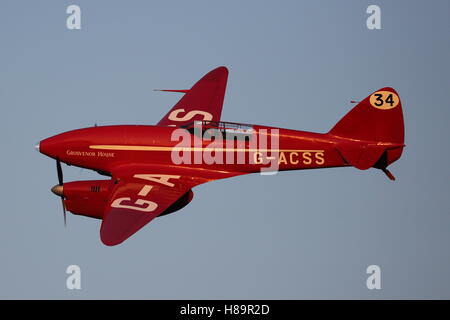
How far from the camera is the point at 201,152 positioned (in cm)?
3459

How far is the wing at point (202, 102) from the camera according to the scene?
38.1 metres

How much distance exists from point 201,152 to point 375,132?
243 inches

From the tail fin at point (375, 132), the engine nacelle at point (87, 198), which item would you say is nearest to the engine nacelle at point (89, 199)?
the engine nacelle at point (87, 198)

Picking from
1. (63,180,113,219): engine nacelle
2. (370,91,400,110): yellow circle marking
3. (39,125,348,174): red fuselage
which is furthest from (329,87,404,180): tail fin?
(63,180,113,219): engine nacelle

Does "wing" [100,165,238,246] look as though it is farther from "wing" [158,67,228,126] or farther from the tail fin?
the tail fin

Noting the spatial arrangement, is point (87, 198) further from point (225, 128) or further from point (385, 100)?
point (385, 100)

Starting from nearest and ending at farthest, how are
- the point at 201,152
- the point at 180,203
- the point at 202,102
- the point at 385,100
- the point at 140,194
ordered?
the point at 140,194, the point at 180,203, the point at 385,100, the point at 201,152, the point at 202,102

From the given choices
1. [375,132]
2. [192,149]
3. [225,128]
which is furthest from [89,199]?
[375,132]

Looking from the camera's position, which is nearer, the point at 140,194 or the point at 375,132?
the point at 140,194

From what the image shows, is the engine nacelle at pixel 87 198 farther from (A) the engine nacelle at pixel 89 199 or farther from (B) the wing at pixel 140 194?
(B) the wing at pixel 140 194

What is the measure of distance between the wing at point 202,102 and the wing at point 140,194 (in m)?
3.76

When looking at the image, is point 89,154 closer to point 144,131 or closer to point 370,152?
point 144,131

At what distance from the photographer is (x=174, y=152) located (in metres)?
34.7

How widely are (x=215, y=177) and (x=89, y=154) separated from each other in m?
4.78
